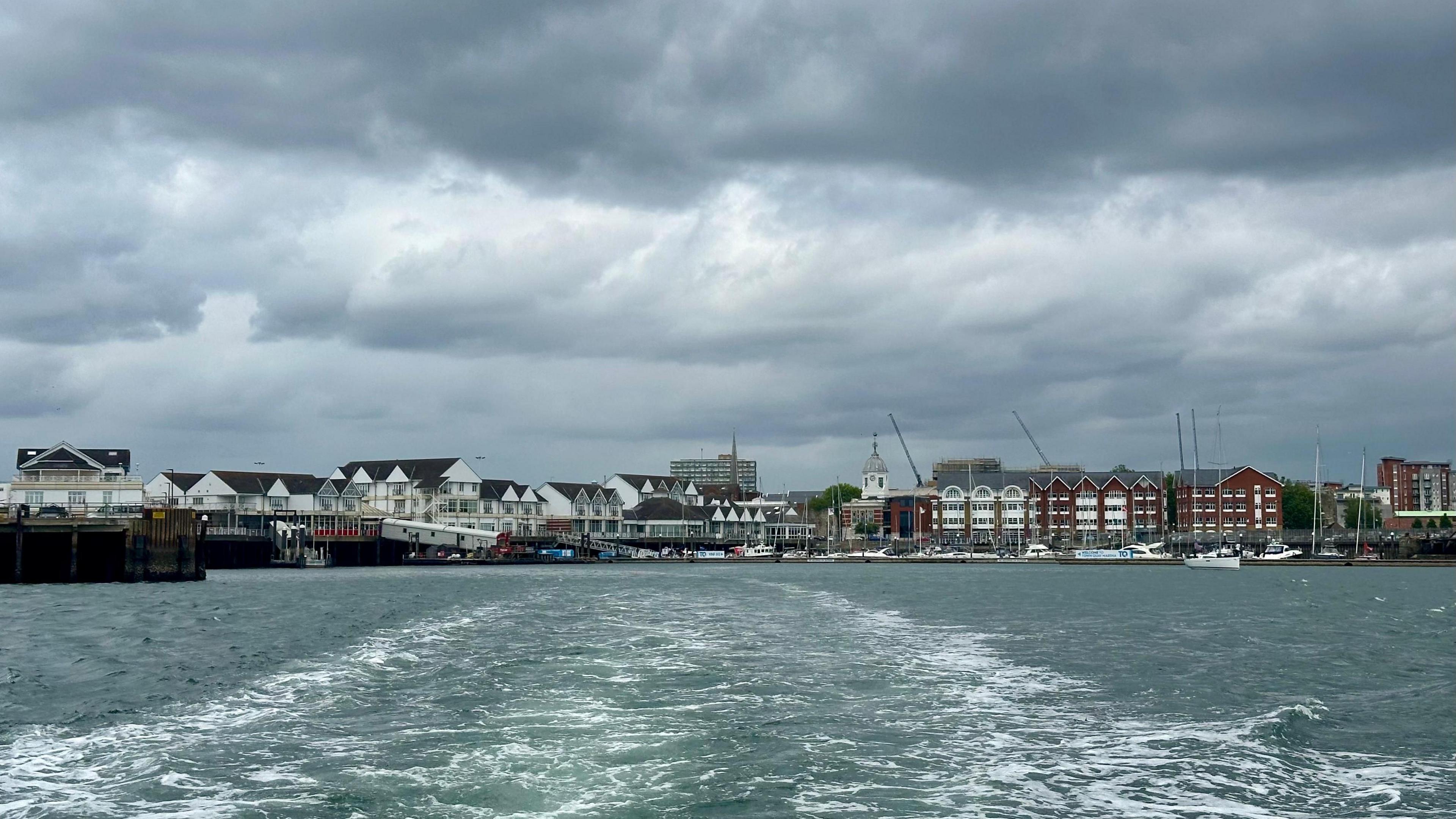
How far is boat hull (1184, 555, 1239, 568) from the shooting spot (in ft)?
481

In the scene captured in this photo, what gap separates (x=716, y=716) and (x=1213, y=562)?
138143 mm

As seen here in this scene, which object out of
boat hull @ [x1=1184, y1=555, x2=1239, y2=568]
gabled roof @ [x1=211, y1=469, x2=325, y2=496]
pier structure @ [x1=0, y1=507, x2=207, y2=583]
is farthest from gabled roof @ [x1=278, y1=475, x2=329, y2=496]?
boat hull @ [x1=1184, y1=555, x2=1239, y2=568]

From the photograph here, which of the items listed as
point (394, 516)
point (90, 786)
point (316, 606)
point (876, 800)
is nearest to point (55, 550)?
point (316, 606)

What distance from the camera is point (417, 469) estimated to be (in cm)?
18488

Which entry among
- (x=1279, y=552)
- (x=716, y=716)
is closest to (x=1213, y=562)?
(x=1279, y=552)

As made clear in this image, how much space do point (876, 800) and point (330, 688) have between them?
47.3 feet

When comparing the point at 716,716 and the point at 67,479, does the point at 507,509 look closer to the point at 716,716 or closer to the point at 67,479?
the point at 67,479

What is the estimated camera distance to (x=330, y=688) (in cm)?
2650

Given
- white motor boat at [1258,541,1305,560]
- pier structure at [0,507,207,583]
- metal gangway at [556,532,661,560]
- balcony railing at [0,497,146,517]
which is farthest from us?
metal gangway at [556,532,661,560]

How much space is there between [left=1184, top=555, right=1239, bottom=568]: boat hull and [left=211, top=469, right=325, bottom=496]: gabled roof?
118 meters

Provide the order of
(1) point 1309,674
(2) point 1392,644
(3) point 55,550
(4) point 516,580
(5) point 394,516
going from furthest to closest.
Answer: (5) point 394,516 → (4) point 516,580 → (3) point 55,550 → (2) point 1392,644 → (1) point 1309,674

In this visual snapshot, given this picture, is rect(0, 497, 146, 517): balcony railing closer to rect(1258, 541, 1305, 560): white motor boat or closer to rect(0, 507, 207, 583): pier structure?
rect(0, 507, 207, 583): pier structure

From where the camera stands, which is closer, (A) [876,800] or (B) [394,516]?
(A) [876,800]

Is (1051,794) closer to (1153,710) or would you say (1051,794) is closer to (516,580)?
(1153,710)
